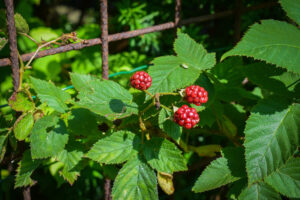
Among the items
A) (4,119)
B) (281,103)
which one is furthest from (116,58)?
(281,103)

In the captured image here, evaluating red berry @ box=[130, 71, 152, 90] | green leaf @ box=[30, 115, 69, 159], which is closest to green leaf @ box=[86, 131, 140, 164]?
green leaf @ box=[30, 115, 69, 159]

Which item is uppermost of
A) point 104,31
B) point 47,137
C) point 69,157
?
point 104,31

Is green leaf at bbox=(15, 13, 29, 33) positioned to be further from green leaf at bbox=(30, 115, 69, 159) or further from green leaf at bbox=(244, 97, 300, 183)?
green leaf at bbox=(244, 97, 300, 183)

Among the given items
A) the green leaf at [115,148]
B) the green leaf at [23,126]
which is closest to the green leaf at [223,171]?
the green leaf at [115,148]

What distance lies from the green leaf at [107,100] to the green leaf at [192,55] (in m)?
0.27

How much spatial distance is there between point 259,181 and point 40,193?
139cm

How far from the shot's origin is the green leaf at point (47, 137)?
917 millimetres

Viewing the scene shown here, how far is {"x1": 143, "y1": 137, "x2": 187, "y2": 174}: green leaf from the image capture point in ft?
3.18

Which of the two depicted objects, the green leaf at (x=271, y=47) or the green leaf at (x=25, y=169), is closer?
the green leaf at (x=271, y=47)

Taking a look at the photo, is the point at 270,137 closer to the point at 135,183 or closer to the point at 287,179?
the point at 287,179

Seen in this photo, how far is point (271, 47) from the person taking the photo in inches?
37.0

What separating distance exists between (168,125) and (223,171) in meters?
0.29

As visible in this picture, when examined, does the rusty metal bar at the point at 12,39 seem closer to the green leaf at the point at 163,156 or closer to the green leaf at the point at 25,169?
the green leaf at the point at 25,169

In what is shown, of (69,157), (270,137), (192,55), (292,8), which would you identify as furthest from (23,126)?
(292,8)
